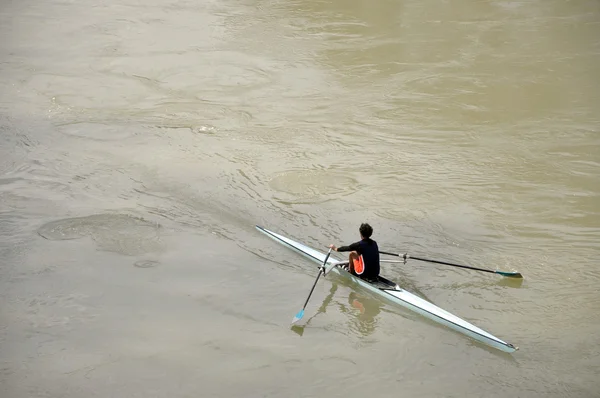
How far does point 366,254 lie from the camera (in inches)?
292

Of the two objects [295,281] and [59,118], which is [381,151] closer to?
[295,281]

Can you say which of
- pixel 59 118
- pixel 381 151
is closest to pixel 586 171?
pixel 381 151

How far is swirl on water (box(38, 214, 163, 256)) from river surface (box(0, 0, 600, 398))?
3cm

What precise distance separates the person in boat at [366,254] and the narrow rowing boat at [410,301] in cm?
11

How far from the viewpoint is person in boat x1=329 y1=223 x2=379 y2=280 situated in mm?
7406

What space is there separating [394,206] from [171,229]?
3.04 m

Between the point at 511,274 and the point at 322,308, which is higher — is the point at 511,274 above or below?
above

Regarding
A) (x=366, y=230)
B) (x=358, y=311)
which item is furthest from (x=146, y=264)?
(x=366, y=230)

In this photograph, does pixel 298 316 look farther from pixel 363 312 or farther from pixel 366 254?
pixel 366 254

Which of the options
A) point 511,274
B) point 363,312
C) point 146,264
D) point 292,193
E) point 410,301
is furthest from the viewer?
point 292,193

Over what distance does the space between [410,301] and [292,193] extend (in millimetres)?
3068

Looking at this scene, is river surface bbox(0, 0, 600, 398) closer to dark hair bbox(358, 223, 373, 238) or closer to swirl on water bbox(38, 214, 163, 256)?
swirl on water bbox(38, 214, 163, 256)

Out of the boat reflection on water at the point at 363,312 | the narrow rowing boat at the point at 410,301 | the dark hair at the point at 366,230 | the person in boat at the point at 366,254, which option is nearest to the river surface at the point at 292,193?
the boat reflection on water at the point at 363,312

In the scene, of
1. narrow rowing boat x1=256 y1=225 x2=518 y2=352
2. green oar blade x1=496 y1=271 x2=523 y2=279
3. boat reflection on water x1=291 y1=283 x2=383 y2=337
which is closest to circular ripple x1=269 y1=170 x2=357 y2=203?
narrow rowing boat x1=256 y1=225 x2=518 y2=352
